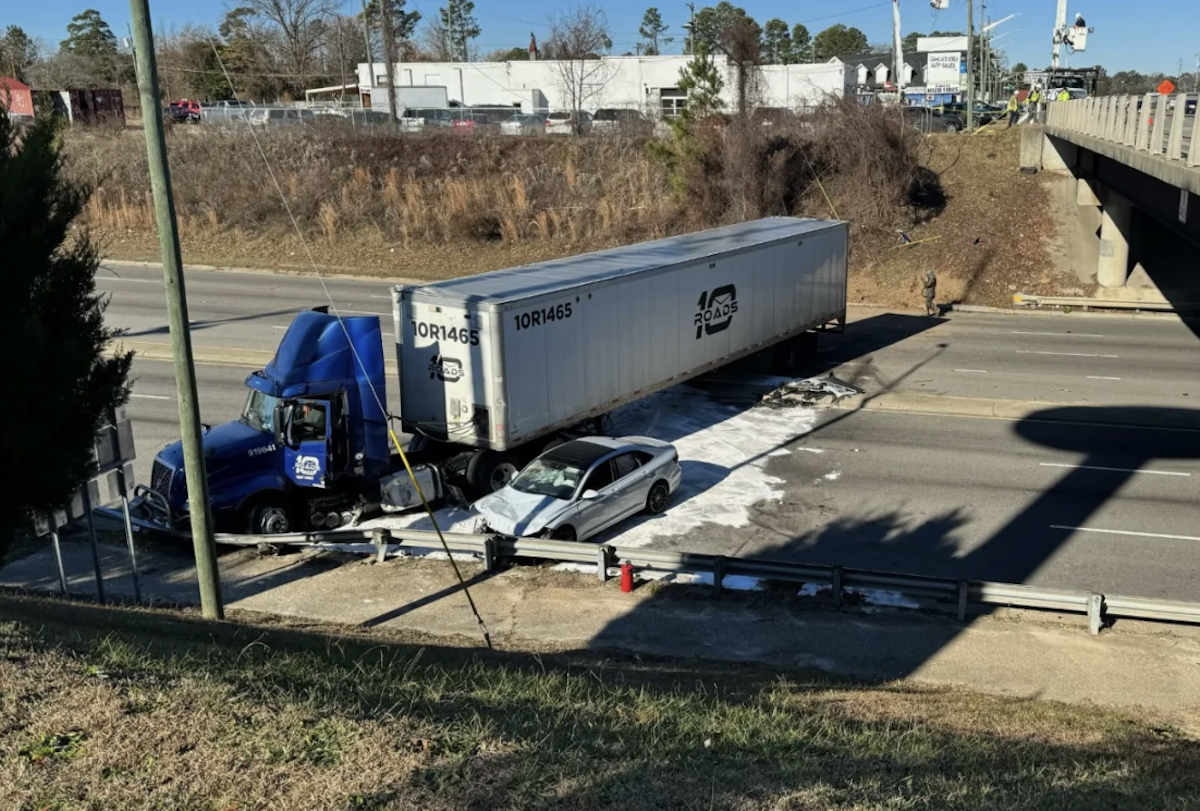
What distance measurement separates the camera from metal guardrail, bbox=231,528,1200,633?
11.9 m

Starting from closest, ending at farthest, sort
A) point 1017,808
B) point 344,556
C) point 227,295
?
1. point 1017,808
2. point 344,556
3. point 227,295

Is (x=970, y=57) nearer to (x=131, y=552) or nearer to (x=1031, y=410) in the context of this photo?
(x=1031, y=410)

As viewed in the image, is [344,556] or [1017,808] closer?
[1017,808]

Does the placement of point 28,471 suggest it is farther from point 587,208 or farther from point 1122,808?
point 587,208

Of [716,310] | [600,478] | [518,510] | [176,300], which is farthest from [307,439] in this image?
[716,310]

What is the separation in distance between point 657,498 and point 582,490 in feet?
5.92

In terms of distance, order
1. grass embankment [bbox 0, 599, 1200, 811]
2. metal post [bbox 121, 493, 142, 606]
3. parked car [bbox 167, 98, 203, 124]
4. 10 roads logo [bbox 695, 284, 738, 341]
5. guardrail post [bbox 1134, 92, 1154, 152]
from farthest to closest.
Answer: parked car [bbox 167, 98, 203, 124], 10 roads logo [bbox 695, 284, 738, 341], guardrail post [bbox 1134, 92, 1154, 152], metal post [bbox 121, 493, 142, 606], grass embankment [bbox 0, 599, 1200, 811]

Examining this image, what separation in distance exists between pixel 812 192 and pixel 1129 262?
12850 mm

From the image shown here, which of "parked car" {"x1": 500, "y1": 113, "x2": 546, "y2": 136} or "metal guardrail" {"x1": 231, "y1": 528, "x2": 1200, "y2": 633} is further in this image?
"parked car" {"x1": 500, "y1": 113, "x2": 546, "y2": 136}

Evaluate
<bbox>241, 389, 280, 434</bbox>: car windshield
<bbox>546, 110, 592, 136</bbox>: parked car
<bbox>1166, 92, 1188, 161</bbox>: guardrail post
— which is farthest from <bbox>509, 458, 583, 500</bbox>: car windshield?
<bbox>546, 110, 592, 136</bbox>: parked car

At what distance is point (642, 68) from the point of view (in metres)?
72.7

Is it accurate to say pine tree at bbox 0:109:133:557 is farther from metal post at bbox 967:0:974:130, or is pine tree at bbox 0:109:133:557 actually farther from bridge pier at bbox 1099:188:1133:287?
metal post at bbox 967:0:974:130

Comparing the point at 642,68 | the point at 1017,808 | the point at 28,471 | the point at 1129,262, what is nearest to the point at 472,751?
the point at 1017,808

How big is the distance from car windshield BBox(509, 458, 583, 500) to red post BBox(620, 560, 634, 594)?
1.99m
